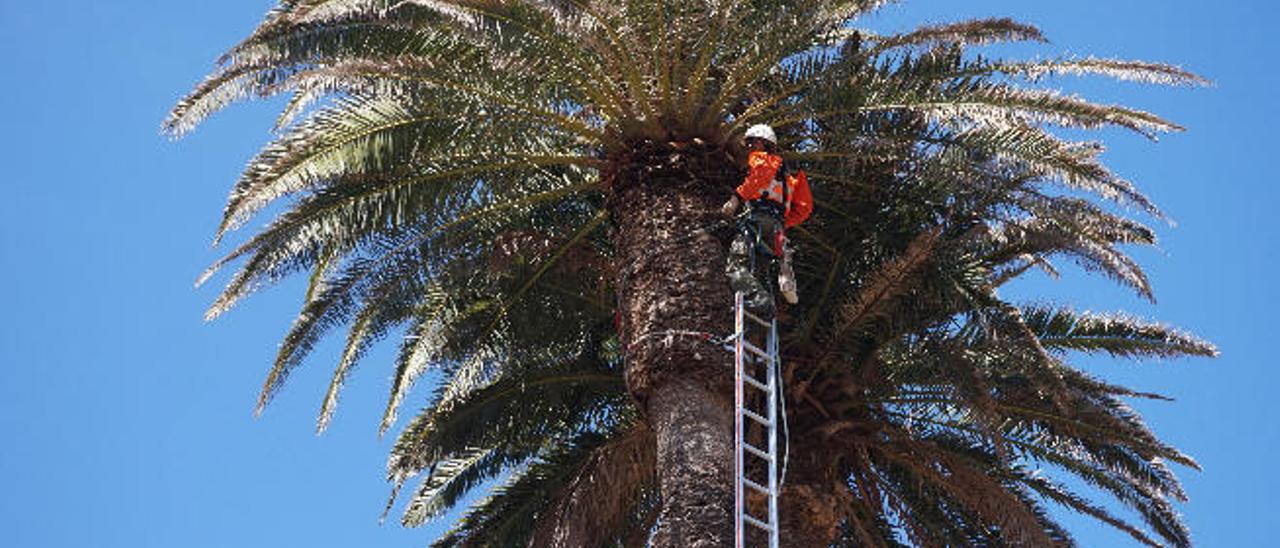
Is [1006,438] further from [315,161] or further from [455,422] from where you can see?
[315,161]

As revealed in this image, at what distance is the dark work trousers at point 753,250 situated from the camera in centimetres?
1677

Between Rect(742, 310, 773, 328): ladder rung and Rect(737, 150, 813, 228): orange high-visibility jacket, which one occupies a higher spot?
Rect(737, 150, 813, 228): orange high-visibility jacket

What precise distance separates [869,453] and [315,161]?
5.21m

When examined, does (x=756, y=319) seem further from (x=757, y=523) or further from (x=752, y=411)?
(x=757, y=523)

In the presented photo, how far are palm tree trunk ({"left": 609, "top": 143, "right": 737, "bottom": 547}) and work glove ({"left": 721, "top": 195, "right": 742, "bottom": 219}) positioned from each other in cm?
9

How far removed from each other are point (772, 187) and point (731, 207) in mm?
482

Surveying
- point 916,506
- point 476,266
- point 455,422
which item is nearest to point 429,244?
point 476,266

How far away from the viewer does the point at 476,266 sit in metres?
19.0

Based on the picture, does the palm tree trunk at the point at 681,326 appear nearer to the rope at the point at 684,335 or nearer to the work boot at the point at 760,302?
the rope at the point at 684,335

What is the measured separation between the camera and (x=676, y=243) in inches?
677

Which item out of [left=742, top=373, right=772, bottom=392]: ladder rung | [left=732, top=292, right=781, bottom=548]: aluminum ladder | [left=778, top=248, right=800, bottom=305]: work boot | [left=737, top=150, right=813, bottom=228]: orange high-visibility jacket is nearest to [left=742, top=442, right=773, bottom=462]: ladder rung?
[left=732, top=292, right=781, bottom=548]: aluminum ladder

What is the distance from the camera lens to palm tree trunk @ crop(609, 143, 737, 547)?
15.9m

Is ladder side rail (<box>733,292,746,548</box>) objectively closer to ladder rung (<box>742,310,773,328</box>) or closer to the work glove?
ladder rung (<box>742,310,773,328</box>)

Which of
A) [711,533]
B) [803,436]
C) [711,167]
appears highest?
[711,167]
